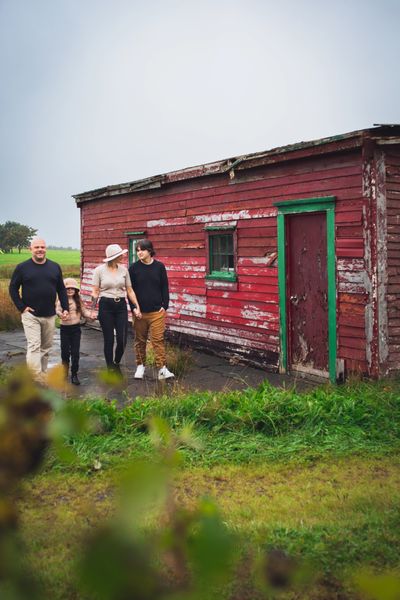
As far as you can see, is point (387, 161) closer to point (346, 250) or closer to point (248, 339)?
point (346, 250)

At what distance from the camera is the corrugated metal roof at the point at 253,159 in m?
8.24

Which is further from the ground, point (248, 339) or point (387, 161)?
point (387, 161)

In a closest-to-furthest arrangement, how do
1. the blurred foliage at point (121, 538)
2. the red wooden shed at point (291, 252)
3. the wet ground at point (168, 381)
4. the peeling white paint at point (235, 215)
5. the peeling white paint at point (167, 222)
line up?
the blurred foliage at point (121, 538)
the red wooden shed at point (291, 252)
the wet ground at point (168, 381)
the peeling white paint at point (235, 215)
the peeling white paint at point (167, 222)

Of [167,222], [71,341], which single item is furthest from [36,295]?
[167,222]

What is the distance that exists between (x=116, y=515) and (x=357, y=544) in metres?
3.56

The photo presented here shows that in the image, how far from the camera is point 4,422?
2.75 ft

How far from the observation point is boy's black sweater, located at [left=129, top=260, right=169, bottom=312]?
8961 millimetres

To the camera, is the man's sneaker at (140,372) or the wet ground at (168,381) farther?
the man's sneaker at (140,372)

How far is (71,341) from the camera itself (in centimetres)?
902

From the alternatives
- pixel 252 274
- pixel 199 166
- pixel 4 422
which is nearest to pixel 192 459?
pixel 4 422

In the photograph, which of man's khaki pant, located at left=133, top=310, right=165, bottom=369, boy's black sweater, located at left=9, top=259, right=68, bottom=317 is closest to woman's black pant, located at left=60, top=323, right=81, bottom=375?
boy's black sweater, located at left=9, top=259, right=68, bottom=317

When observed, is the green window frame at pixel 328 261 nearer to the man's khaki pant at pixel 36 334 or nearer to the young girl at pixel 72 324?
the young girl at pixel 72 324

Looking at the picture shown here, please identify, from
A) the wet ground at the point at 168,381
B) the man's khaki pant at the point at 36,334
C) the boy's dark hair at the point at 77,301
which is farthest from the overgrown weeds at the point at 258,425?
the boy's dark hair at the point at 77,301

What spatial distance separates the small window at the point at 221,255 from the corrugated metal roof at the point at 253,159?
1174mm
